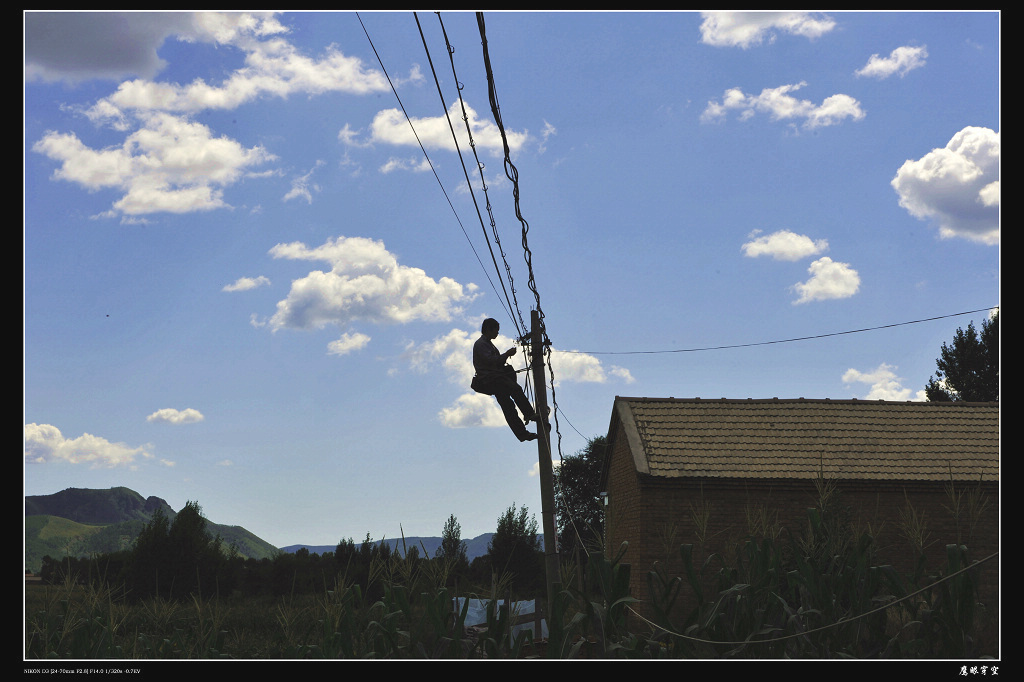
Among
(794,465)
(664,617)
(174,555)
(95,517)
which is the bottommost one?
(95,517)

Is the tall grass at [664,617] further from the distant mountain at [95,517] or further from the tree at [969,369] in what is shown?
the distant mountain at [95,517]

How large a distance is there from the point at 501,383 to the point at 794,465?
1293cm

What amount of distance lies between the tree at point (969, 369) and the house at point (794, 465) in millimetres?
19063

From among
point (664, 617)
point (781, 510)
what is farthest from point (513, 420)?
point (781, 510)

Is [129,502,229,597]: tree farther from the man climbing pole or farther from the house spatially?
the man climbing pole

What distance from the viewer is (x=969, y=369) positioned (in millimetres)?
38406

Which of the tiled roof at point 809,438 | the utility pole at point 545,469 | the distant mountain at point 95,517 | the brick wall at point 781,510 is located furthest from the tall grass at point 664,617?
the distant mountain at point 95,517

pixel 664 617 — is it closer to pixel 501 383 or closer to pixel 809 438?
pixel 501 383

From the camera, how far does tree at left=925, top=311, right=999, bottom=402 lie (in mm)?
Answer: 37656

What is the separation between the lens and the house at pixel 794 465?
1742cm

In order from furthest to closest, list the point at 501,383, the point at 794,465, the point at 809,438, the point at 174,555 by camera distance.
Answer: the point at 174,555 → the point at 809,438 → the point at 794,465 → the point at 501,383

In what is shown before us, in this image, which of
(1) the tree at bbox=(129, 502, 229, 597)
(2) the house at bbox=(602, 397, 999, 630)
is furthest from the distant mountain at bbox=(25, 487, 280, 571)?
(2) the house at bbox=(602, 397, 999, 630)

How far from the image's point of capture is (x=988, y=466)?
61.3 feet
